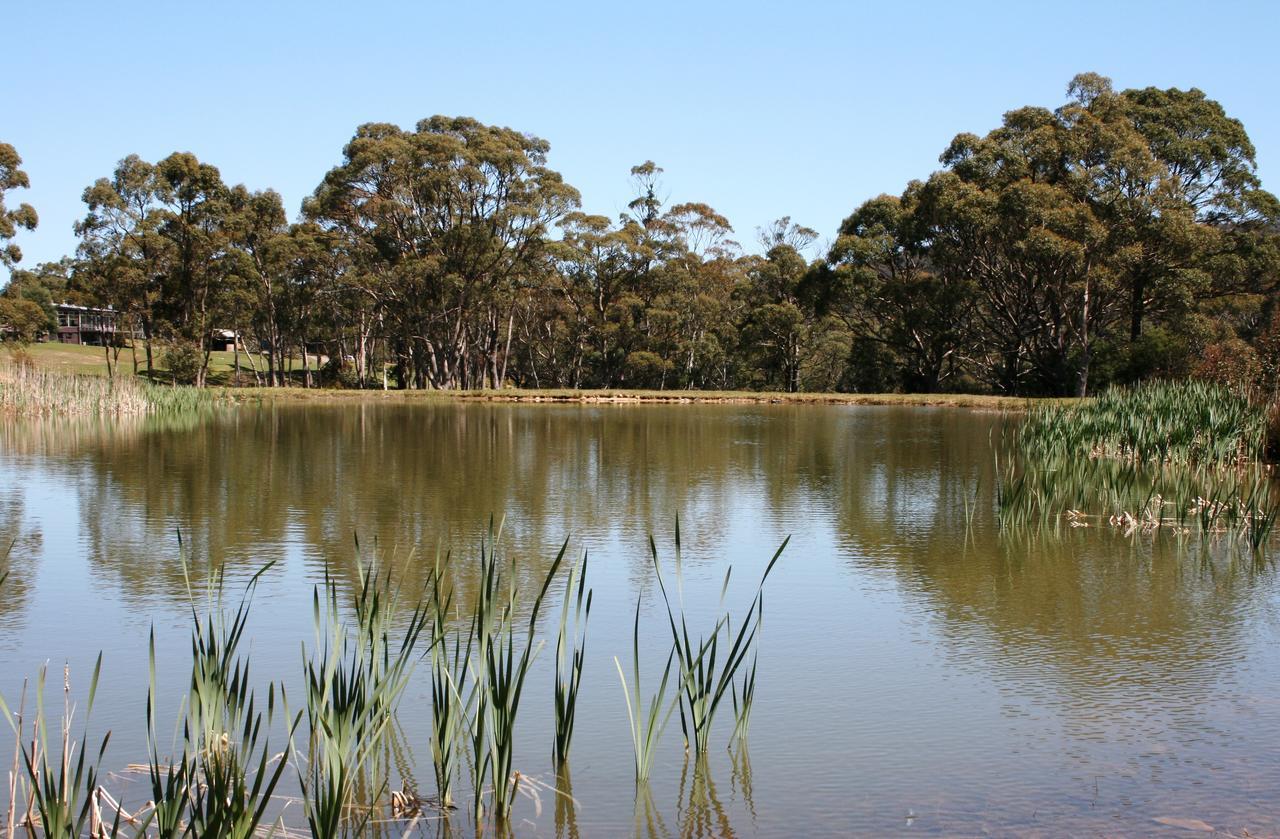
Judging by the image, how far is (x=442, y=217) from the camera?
1969 inches

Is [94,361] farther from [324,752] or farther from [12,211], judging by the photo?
[324,752]

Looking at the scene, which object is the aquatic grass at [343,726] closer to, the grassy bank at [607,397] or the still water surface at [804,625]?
the still water surface at [804,625]

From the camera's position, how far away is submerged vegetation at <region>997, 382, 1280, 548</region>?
1131 cm

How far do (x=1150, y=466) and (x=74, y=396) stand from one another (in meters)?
22.0

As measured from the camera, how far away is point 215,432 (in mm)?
24266

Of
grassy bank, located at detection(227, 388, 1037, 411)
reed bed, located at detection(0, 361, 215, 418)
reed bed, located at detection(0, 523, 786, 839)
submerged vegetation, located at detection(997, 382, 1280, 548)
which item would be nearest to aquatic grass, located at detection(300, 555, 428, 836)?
reed bed, located at detection(0, 523, 786, 839)

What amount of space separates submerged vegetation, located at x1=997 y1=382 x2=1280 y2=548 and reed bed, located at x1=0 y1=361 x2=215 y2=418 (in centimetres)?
1993

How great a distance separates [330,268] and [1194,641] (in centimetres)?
4959

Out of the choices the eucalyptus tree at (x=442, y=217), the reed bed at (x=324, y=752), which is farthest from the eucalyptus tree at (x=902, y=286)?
the reed bed at (x=324, y=752)

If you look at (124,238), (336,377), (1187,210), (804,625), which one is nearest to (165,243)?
(124,238)

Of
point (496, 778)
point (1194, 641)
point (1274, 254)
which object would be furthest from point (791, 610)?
point (1274, 254)

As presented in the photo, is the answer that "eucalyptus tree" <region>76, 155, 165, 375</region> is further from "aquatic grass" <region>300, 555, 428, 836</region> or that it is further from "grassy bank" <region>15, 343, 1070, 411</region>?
"aquatic grass" <region>300, 555, 428, 836</region>

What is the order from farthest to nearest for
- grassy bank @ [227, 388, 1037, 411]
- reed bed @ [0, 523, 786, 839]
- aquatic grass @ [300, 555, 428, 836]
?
grassy bank @ [227, 388, 1037, 411]
aquatic grass @ [300, 555, 428, 836]
reed bed @ [0, 523, 786, 839]

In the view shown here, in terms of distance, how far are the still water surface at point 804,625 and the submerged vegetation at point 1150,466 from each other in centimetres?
61
